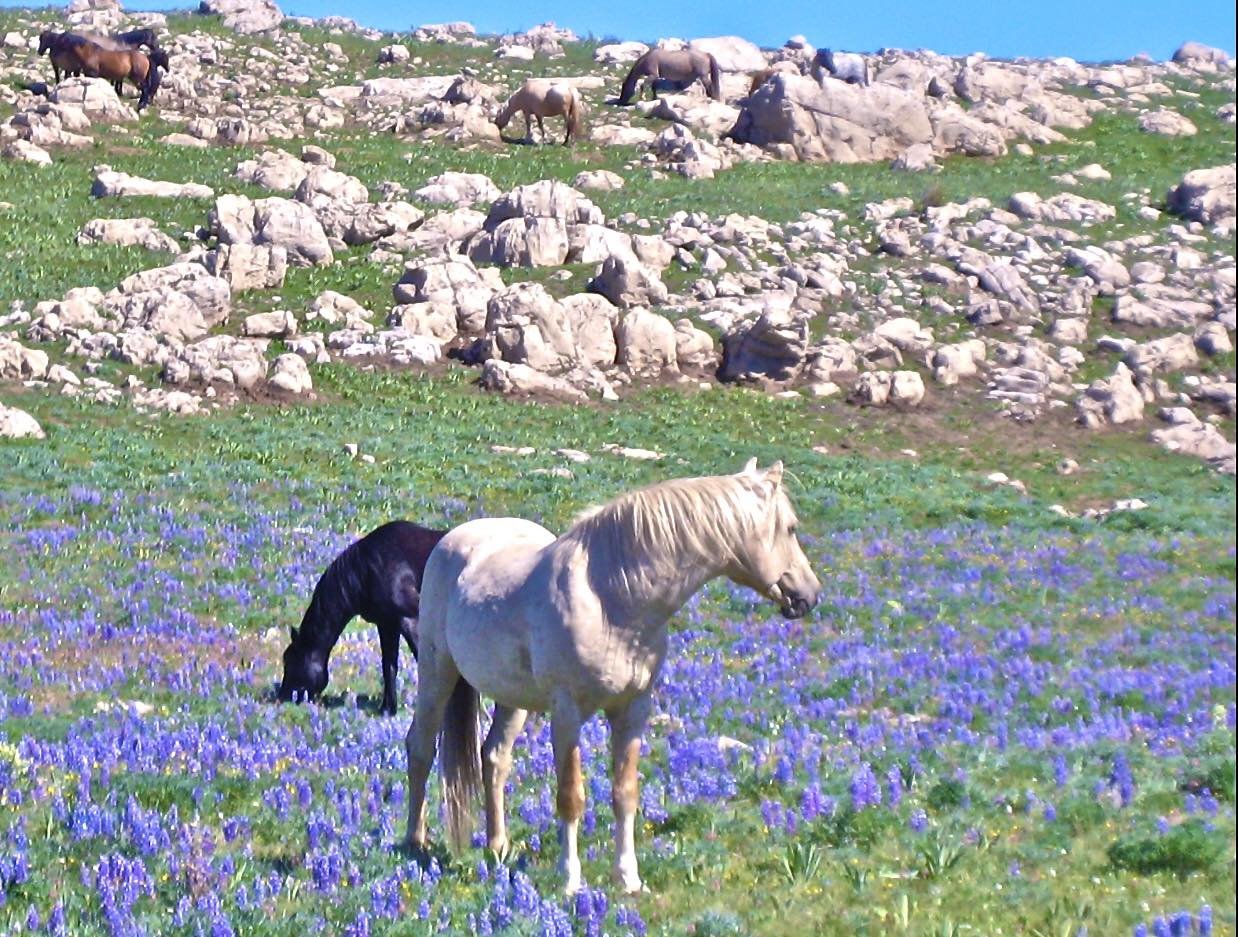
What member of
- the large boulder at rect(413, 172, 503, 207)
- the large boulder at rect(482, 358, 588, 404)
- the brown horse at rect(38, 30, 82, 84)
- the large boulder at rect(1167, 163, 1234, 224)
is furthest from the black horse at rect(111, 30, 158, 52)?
the large boulder at rect(1167, 163, 1234, 224)

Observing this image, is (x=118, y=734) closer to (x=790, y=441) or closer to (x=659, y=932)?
(x=659, y=932)

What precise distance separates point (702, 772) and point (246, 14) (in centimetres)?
6889

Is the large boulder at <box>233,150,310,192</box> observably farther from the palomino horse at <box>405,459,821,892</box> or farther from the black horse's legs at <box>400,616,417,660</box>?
the palomino horse at <box>405,459,821,892</box>

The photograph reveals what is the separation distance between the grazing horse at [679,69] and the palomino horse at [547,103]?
20.1ft

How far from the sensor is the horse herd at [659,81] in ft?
188

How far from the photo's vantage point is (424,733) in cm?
900

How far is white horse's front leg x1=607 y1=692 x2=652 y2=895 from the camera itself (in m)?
7.97

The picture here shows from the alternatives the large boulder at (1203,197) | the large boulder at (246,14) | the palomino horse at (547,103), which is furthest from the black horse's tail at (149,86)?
the large boulder at (1203,197)

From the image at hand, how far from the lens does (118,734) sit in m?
10.8

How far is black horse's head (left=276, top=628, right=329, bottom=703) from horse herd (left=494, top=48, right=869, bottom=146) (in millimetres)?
45471

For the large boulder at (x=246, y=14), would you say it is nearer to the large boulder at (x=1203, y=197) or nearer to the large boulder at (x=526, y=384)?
the large boulder at (x=526, y=384)

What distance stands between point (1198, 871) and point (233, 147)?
5198cm

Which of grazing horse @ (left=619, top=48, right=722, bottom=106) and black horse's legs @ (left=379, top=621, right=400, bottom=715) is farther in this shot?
grazing horse @ (left=619, top=48, right=722, bottom=106)

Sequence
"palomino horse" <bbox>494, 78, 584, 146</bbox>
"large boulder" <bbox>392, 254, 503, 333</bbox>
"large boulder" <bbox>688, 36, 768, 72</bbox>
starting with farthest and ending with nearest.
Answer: "large boulder" <bbox>688, 36, 768, 72</bbox>, "palomino horse" <bbox>494, 78, 584, 146</bbox>, "large boulder" <bbox>392, 254, 503, 333</bbox>
